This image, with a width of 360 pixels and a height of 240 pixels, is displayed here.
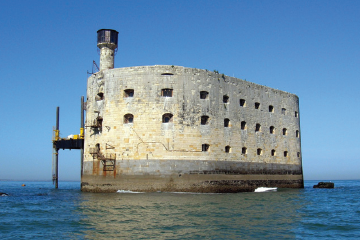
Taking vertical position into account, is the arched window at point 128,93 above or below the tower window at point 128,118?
above

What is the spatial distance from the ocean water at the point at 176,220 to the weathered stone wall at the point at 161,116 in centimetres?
458

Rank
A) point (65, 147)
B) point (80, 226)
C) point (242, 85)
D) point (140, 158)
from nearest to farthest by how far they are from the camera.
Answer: point (80, 226) → point (140, 158) → point (242, 85) → point (65, 147)

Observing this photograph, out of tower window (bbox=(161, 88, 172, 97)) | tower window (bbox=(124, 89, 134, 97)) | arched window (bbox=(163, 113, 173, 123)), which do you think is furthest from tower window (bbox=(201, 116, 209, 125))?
tower window (bbox=(124, 89, 134, 97))

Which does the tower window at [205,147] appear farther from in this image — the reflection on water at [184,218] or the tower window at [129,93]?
the tower window at [129,93]

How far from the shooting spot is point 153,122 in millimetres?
24859

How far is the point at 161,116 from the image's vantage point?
2492 cm

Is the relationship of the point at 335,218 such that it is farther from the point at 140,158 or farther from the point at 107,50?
the point at 107,50

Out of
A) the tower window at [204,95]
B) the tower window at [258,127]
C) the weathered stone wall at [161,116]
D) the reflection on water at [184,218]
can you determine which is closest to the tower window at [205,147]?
the weathered stone wall at [161,116]

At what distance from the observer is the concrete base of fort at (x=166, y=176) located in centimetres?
2445

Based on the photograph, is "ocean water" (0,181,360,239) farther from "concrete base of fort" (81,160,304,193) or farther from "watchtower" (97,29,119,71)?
"watchtower" (97,29,119,71)

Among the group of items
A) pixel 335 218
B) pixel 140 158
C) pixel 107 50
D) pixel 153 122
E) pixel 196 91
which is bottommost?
pixel 335 218

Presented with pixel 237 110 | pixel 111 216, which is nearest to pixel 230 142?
pixel 237 110

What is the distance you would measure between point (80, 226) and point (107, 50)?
17676 millimetres

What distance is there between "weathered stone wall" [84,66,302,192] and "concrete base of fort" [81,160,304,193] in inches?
5.0
